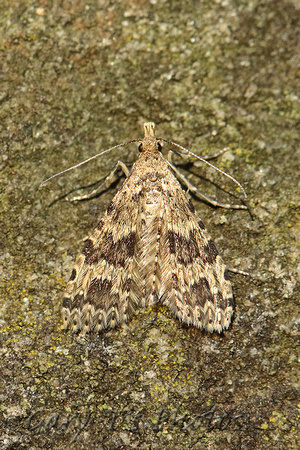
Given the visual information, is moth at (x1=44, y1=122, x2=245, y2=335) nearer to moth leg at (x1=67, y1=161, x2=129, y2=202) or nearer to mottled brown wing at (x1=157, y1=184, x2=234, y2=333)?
mottled brown wing at (x1=157, y1=184, x2=234, y2=333)

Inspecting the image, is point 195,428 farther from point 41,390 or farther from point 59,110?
point 59,110

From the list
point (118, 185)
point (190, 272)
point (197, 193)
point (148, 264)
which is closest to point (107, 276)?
point (148, 264)

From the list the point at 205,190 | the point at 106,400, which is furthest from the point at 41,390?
the point at 205,190

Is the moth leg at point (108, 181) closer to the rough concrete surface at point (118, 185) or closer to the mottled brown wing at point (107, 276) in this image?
the rough concrete surface at point (118, 185)

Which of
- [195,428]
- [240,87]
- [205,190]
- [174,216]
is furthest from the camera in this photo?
[240,87]

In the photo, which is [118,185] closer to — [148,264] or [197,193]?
[197,193]

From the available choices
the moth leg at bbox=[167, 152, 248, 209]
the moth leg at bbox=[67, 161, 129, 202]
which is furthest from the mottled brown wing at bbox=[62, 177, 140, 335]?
the moth leg at bbox=[167, 152, 248, 209]
